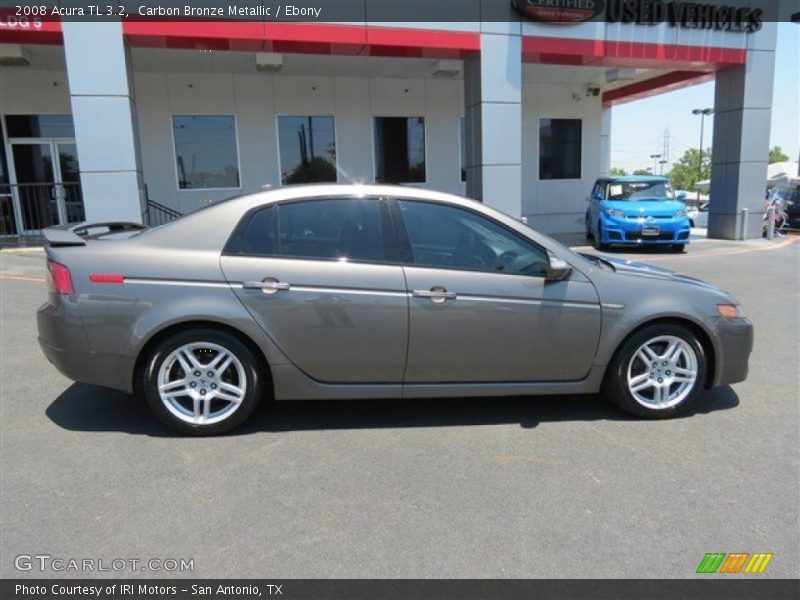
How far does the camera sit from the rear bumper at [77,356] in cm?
370

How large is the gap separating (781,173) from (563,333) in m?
41.9

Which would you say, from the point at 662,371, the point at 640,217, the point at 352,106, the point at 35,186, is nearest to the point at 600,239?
the point at 640,217

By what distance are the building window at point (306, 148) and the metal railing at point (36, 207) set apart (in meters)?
5.16

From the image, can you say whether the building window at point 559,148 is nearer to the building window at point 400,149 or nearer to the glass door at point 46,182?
the building window at point 400,149

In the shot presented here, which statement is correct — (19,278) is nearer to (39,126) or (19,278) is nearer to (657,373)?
(39,126)

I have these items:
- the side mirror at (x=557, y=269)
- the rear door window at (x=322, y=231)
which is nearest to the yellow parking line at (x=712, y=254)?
the side mirror at (x=557, y=269)

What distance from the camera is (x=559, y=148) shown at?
1941cm

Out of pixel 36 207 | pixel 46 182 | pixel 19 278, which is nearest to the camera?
pixel 19 278

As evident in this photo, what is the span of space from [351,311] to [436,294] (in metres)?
0.55

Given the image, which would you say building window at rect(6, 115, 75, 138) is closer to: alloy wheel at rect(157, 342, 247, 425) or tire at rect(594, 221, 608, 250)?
tire at rect(594, 221, 608, 250)

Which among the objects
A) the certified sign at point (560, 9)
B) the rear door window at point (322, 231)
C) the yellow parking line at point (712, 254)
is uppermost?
the certified sign at point (560, 9)

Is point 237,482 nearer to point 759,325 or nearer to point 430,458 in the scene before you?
point 430,458

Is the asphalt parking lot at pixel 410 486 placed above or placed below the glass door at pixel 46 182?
below

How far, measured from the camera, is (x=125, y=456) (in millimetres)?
3572
